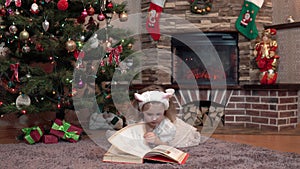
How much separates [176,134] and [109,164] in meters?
0.54

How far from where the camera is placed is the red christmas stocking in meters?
3.38

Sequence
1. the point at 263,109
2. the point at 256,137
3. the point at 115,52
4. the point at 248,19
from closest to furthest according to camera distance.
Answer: the point at 115,52
the point at 256,137
the point at 263,109
the point at 248,19

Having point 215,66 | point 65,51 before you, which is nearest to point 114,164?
point 65,51

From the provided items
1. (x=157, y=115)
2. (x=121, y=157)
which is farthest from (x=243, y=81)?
(x=121, y=157)

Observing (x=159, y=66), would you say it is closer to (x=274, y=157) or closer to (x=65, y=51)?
(x=65, y=51)

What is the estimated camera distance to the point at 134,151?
1653mm

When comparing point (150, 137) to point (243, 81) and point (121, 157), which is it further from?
point (243, 81)

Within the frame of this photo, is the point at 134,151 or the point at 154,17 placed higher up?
the point at 154,17

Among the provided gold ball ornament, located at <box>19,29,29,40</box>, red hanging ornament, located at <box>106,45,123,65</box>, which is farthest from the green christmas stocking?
gold ball ornament, located at <box>19,29,29,40</box>

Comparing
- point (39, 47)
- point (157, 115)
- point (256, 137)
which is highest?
point (39, 47)

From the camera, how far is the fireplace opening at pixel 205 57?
11.0 ft

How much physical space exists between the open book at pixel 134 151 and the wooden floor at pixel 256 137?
0.76 meters

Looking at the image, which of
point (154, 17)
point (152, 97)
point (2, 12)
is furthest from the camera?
point (154, 17)

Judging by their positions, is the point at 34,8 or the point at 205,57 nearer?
the point at 34,8
